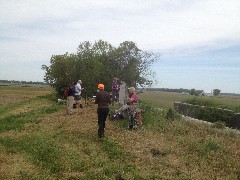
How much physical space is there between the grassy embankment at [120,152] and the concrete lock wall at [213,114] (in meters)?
4.37

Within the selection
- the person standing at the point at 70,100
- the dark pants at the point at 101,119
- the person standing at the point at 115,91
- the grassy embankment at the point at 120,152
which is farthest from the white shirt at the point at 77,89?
the dark pants at the point at 101,119

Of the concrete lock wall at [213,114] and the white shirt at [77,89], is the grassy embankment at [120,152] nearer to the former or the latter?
the concrete lock wall at [213,114]

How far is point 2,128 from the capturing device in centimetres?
1950

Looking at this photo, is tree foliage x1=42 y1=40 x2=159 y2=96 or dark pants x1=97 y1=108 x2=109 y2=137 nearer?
dark pants x1=97 y1=108 x2=109 y2=137

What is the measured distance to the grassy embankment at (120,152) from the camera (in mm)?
11055

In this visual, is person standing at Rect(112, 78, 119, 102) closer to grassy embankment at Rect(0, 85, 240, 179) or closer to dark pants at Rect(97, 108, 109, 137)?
grassy embankment at Rect(0, 85, 240, 179)

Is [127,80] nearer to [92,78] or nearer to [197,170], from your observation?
[92,78]

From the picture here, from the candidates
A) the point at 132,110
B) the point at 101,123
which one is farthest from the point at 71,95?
the point at 101,123

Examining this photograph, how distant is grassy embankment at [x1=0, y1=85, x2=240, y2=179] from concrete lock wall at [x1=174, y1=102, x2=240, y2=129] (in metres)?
4.37

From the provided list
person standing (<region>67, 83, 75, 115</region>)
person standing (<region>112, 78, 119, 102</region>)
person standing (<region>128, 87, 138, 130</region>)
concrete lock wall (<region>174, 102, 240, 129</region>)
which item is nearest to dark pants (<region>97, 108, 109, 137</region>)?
person standing (<region>128, 87, 138, 130</region>)

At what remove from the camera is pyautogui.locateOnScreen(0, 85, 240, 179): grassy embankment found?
11.1 metres

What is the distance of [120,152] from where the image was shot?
1304 cm


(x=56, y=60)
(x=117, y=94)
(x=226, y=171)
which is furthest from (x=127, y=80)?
(x=226, y=171)

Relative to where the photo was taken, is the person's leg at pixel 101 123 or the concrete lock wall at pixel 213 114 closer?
the person's leg at pixel 101 123
